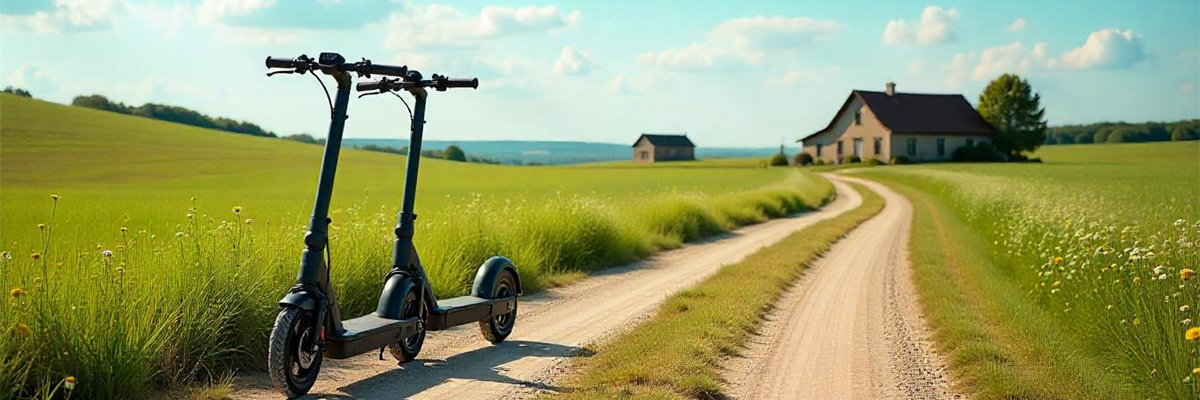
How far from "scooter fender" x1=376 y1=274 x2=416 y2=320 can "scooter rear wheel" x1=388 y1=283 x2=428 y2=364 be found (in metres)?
0.09

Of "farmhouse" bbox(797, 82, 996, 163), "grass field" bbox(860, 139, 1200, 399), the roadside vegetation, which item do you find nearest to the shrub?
"farmhouse" bbox(797, 82, 996, 163)

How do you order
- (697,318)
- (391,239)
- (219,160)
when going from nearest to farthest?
(697,318) < (391,239) < (219,160)

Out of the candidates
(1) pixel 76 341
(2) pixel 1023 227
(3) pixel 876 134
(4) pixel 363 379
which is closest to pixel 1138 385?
(4) pixel 363 379

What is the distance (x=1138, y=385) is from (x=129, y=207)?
2057 centimetres

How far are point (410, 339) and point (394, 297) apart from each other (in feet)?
1.89

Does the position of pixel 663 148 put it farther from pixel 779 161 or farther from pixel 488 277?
pixel 488 277

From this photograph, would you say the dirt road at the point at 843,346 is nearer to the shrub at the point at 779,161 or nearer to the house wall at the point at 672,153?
the shrub at the point at 779,161

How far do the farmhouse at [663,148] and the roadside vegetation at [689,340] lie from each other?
13708 cm

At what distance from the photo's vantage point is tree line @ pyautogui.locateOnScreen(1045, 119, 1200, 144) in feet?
395

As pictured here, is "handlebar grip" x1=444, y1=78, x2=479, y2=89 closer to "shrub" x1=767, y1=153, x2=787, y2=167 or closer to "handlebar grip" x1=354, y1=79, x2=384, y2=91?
"handlebar grip" x1=354, y1=79, x2=384, y2=91

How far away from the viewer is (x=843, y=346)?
924cm

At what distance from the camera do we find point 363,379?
751 centimetres

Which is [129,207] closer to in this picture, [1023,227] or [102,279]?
[102,279]

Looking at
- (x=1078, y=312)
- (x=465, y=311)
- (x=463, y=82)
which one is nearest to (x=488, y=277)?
(x=465, y=311)
